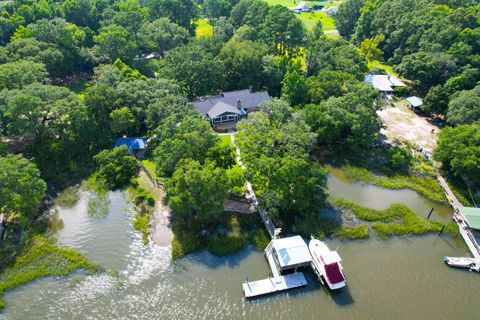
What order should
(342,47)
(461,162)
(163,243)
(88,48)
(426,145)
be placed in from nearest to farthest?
(163,243) → (461,162) → (426,145) → (342,47) → (88,48)

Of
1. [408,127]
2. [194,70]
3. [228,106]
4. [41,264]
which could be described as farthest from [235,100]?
[41,264]

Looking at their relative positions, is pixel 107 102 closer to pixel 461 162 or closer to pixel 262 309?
pixel 262 309

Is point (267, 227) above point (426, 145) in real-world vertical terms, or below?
below

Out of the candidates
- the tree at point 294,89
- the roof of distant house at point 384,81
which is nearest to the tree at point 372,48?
the roof of distant house at point 384,81

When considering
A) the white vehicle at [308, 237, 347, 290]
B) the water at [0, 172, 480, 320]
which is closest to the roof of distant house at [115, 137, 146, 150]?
Answer: the water at [0, 172, 480, 320]

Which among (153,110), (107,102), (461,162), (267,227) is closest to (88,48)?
(107,102)

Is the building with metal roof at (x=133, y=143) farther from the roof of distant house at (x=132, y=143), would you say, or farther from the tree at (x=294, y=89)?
the tree at (x=294, y=89)
